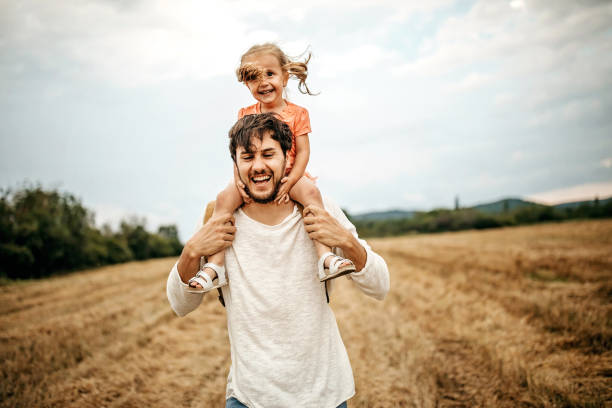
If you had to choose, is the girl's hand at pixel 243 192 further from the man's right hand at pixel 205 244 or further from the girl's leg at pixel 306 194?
the girl's leg at pixel 306 194

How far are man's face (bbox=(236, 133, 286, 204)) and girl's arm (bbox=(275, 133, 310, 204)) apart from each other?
13cm

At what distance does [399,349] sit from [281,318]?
168 inches

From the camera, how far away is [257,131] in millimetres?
2105

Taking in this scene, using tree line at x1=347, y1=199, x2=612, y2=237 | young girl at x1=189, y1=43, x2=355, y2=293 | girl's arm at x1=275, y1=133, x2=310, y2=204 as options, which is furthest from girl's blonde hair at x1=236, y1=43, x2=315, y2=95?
tree line at x1=347, y1=199, x2=612, y2=237

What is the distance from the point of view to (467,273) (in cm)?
1127

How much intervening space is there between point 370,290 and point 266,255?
2.21 ft

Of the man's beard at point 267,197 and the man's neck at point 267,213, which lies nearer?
the man's beard at point 267,197

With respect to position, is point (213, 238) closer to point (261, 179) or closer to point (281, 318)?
point (261, 179)

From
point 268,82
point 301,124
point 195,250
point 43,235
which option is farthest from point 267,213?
point 43,235

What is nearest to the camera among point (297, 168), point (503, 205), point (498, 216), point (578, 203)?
point (297, 168)

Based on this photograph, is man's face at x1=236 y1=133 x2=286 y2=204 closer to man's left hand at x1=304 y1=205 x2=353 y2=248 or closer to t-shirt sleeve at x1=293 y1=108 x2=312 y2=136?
man's left hand at x1=304 y1=205 x2=353 y2=248

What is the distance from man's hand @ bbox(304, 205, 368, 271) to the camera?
2.07 meters

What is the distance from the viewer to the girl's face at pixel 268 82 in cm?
312

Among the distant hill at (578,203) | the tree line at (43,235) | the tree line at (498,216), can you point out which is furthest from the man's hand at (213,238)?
the distant hill at (578,203)
